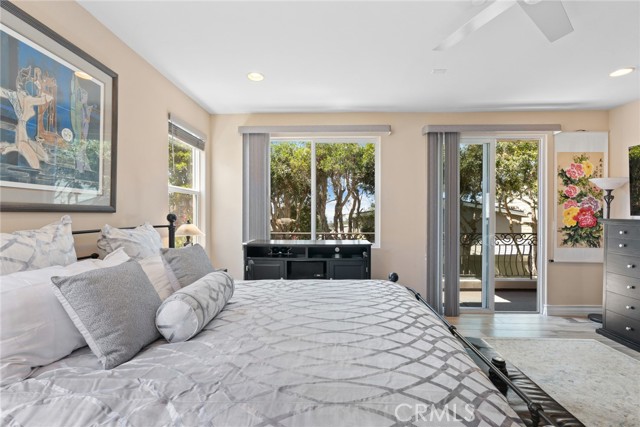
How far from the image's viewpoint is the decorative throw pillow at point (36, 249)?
1.18m

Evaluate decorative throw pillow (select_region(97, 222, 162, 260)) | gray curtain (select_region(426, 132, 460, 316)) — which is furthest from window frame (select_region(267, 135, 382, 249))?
decorative throw pillow (select_region(97, 222, 162, 260))

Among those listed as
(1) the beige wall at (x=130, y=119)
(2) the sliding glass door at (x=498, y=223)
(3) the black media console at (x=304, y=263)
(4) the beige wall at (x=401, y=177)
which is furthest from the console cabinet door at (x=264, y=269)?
(2) the sliding glass door at (x=498, y=223)

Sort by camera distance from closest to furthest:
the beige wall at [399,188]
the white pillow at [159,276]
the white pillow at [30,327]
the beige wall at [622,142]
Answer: the white pillow at [30,327] → the white pillow at [159,276] → the beige wall at [622,142] → the beige wall at [399,188]

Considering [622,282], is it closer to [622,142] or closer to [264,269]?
[622,142]

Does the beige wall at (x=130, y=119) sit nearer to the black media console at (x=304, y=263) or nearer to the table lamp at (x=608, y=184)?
the black media console at (x=304, y=263)

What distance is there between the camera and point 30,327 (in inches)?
39.2

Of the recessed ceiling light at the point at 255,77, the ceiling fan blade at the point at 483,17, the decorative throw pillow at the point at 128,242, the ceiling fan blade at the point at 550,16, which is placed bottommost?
the decorative throw pillow at the point at 128,242

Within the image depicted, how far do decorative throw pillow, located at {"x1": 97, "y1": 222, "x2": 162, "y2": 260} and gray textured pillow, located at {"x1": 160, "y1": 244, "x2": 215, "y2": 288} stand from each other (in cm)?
29

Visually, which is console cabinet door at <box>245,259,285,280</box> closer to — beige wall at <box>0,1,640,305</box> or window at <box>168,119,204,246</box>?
beige wall at <box>0,1,640,305</box>

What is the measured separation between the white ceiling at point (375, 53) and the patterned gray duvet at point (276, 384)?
6.30 feet

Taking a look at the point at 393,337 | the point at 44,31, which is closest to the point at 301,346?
the point at 393,337

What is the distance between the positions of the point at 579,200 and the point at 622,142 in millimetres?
805

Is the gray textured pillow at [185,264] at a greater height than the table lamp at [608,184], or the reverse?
the table lamp at [608,184]

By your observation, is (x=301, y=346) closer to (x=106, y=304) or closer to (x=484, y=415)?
(x=484, y=415)
